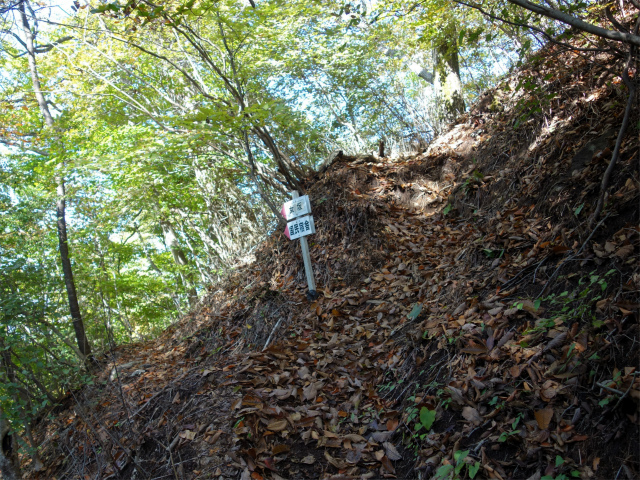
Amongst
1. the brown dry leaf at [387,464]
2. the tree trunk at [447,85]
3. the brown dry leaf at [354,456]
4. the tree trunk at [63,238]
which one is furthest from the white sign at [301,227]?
the tree trunk at [63,238]

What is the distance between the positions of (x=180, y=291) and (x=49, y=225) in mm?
3596

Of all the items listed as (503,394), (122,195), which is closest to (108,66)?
(122,195)

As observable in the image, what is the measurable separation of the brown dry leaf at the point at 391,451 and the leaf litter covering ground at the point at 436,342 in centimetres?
1

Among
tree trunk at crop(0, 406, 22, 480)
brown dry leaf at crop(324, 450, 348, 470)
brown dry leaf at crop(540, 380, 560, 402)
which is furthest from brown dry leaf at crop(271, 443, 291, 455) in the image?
tree trunk at crop(0, 406, 22, 480)

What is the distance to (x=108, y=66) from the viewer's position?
9.70 meters

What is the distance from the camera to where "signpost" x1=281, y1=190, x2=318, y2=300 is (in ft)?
18.0

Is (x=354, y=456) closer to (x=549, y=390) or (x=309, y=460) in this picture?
(x=309, y=460)

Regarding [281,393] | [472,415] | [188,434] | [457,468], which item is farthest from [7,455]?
[472,415]

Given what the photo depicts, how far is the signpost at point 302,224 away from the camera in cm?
548

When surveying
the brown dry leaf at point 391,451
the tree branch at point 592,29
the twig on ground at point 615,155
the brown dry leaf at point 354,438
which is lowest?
the brown dry leaf at point 391,451

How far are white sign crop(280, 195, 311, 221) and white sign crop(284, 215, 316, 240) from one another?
0.24 feet

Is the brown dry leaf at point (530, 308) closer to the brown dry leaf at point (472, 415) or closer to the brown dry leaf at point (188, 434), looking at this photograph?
the brown dry leaf at point (472, 415)

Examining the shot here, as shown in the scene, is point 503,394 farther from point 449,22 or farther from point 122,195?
point 122,195

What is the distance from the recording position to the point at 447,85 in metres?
8.34
